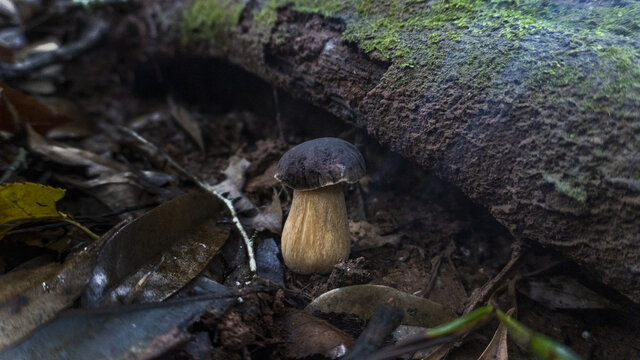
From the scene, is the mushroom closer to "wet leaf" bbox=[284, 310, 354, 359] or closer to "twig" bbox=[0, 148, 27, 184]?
"wet leaf" bbox=[284, 310, 354, 359]

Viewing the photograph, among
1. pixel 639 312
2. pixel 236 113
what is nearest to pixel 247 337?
pixel 639 312

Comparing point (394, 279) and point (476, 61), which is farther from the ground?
point (476, 61)

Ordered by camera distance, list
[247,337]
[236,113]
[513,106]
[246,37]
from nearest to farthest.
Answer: [247,337], [513,106], [246,37], [236,113]

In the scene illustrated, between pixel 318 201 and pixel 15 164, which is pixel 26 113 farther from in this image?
pixel 318 201

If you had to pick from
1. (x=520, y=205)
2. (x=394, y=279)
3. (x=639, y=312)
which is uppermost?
(x=520, y=205)

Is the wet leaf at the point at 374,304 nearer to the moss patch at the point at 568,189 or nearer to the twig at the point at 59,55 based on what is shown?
the moss patch at the point at 568,189

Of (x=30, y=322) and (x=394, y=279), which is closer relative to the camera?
(x=30, y=322)

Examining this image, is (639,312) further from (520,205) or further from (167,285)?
(167,285)

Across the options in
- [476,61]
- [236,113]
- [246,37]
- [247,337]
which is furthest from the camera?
[236,113]
